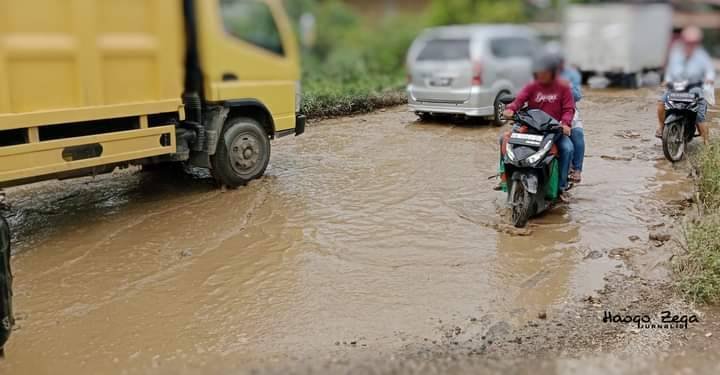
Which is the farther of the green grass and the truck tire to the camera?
the green grass

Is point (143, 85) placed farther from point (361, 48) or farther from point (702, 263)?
point (702, 263)

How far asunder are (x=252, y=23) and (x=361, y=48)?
1690mm

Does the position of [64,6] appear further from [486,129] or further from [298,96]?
[486,129]

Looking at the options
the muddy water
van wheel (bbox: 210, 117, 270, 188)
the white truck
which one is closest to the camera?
the white truck

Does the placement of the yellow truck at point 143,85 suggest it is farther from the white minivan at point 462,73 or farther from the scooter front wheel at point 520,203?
the white minivan at point 462,73

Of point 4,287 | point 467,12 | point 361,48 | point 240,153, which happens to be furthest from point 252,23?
point 467,12

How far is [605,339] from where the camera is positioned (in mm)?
4152

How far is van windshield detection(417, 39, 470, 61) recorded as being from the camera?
10.8m

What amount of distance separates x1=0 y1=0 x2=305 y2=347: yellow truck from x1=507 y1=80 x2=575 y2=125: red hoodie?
104 inches

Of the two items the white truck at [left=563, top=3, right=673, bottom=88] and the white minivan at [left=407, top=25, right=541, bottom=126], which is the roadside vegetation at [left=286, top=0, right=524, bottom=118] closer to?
the white minivan at [left=407, top=25, right=541, bottom=126]

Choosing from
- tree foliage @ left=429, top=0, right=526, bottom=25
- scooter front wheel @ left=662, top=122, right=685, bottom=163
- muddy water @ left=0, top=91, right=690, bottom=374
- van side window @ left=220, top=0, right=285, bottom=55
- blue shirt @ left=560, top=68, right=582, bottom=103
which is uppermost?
tree foliage @ left=429, top=0, right=526, bottom=25

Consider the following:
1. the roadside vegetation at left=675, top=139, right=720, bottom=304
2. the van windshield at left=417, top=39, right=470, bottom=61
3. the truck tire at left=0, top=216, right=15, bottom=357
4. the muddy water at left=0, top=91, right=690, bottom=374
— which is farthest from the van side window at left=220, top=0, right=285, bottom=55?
the roadside vegetation at left=675, top=139, right=720, bottom=304

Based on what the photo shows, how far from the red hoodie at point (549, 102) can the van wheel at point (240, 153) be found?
115 inches

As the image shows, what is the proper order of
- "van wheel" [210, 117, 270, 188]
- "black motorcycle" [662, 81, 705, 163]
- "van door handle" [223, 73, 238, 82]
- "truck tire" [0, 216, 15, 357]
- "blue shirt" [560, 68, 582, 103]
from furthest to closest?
"black motorcycle" [662, 81, 705, 163] < "van wheel" [210, 117, 270, 188] < "van door handle" [223, 73, 238, 82] < "blue shirt" [560, 68, 582, 103] < "truck tire" [0, 216, 15, 357]
